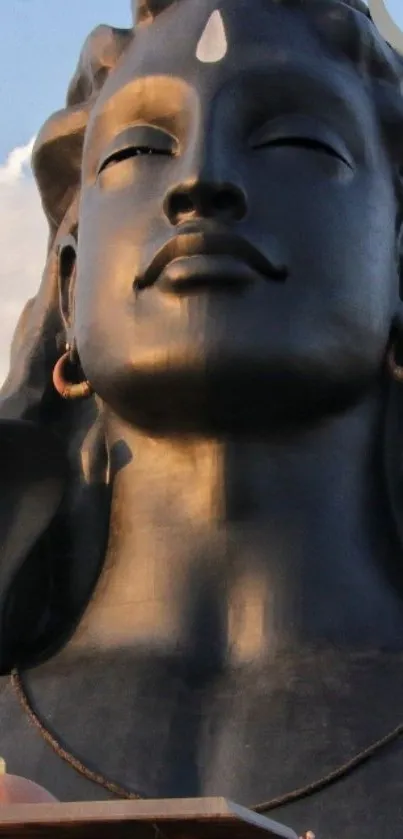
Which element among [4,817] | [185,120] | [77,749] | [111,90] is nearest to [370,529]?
[77,749]

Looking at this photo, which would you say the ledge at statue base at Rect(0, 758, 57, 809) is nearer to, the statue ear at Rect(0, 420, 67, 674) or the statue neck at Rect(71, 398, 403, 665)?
the statue neck at Rect(71, 398, 403, 665)

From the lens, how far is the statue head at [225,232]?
4.91 meters

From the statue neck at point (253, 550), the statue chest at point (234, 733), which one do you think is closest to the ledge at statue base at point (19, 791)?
the statue chest at point (234, 733)

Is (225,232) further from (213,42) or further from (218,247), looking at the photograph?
(213,42)

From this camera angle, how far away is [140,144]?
5273 mm

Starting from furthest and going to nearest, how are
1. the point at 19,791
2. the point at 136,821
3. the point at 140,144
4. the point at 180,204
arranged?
the point at 140,144, the point at 180,204, the point at 19,791, the point at 136,821

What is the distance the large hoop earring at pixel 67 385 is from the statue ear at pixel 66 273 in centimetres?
26

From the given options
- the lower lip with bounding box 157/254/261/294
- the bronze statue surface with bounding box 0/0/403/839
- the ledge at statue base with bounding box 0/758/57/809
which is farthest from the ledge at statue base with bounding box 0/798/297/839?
the lower lip with bounding box 157/254/261/294

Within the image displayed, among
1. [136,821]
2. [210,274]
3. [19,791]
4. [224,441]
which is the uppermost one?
[136,821]

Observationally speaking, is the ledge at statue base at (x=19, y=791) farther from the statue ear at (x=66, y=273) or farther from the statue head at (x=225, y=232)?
the statue ear at (x=66, y=273)

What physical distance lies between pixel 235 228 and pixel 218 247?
0.10m

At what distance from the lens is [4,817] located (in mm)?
1929

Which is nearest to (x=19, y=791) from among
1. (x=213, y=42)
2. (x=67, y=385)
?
(x=67, y=385)

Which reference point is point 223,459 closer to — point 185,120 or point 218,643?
point 218,643
